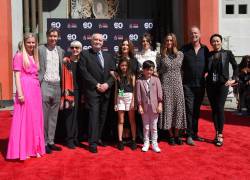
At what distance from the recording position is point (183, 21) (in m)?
12.5

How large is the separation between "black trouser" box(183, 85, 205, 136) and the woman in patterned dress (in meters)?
0.14

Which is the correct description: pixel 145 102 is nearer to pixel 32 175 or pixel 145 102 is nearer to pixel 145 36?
pixel 145 36

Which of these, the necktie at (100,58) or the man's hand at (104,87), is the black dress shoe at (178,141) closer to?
the man's hand at (104,87)

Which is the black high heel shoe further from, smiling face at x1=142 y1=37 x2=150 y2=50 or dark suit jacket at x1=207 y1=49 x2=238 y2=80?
smiling face at x1=142 y1=37 x2=150 y2=50

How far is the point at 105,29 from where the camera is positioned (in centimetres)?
923

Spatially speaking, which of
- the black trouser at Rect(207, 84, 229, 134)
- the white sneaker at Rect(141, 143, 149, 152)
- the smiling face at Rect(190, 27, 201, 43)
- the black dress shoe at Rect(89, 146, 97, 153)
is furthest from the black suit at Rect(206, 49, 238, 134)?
the black dress shoe at Rect(89, 146, 97, 153)

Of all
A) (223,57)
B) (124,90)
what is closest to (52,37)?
(124,90)

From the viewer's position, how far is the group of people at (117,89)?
4.83 m

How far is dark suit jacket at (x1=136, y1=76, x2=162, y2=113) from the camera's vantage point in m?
5.21

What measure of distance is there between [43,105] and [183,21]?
8.46 m

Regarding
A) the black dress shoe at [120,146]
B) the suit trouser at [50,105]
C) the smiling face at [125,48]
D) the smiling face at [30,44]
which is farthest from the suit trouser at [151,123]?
the smiling face at [30,44]

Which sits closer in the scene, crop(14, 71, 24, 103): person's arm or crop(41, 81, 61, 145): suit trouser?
crop(14, 71, 24, 103): person's arm

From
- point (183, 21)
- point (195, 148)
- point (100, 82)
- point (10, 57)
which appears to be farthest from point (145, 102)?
point (183, 21)

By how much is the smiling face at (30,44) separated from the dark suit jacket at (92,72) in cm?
72
